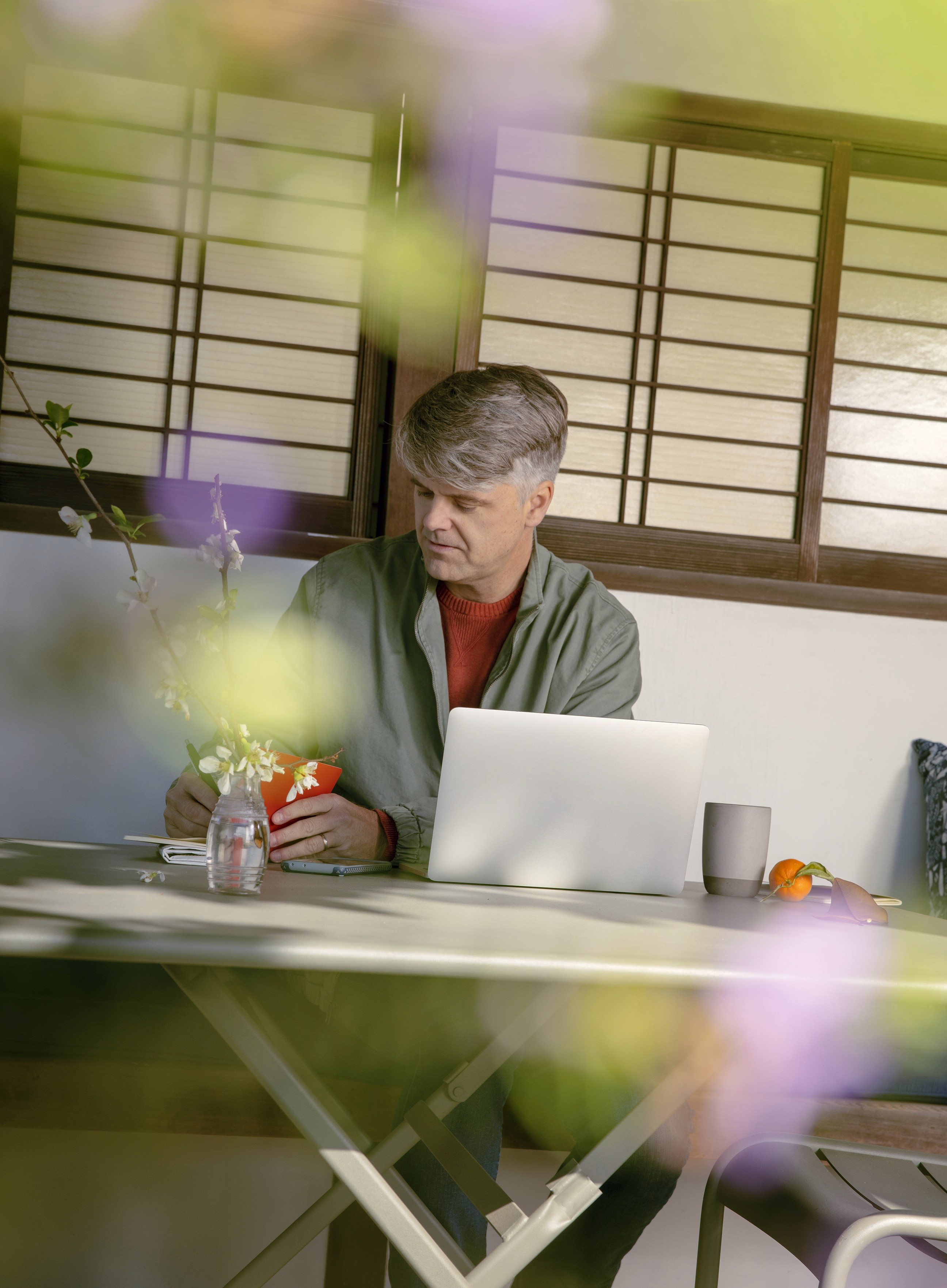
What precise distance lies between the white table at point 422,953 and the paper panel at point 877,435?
178cm

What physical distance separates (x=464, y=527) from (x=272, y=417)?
915 mm

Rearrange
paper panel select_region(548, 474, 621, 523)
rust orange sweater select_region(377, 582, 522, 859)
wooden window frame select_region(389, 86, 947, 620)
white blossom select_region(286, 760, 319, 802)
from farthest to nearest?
paper panel select_region(548, 474, 621, 523) → wooden window frame select_region(389, 86, 947, 620) → rust orange sweater select_region(377, 582, 522, 859) → white blossom select_region(286, 760, 319, 802)

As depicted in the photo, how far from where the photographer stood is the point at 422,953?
826mm

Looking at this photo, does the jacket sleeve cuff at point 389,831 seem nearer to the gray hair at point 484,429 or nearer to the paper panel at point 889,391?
the gray hair at point 484,429

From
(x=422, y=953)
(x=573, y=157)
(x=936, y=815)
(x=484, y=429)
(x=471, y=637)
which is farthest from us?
(x=573, y=157)

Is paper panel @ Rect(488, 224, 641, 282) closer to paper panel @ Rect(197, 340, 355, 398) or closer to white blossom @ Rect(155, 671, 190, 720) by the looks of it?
paper panel @ Rect(197, 340, 355, 398)

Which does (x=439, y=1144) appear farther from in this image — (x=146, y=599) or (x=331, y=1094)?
(x=146, y=599)

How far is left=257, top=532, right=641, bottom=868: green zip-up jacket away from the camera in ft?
6.03

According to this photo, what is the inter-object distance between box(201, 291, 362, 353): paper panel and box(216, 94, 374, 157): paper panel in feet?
1.19

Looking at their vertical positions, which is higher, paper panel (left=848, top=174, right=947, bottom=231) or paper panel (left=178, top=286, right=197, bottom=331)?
paper panel (left=848, top=174, right=947, bottom=231)

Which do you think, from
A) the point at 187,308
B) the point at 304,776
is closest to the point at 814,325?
the point at 187,308

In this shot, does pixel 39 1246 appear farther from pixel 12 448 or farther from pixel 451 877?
pixel 12 448

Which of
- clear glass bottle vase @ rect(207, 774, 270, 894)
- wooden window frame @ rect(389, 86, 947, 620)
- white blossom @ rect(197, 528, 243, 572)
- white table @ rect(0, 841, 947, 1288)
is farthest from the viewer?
wooden window frame @ rect(389, 86, 947, 620)

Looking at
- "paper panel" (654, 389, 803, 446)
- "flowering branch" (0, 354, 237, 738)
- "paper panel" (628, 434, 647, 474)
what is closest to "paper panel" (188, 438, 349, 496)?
"paper panel" (628, 434, 647, 474)
